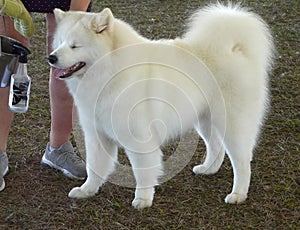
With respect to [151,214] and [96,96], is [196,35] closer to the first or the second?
[96,96]

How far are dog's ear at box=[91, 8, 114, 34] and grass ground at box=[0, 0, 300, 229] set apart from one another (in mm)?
756

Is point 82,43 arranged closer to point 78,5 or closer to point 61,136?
point 78,5

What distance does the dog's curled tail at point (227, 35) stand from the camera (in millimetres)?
2223

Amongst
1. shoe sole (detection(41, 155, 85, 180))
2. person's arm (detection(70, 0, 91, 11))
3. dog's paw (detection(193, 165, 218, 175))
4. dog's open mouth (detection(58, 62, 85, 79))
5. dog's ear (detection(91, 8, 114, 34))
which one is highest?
dog's ear (detection(91, 8, 114, 34))

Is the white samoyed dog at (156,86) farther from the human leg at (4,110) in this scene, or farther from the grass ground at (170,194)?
the human leg at (4,110)

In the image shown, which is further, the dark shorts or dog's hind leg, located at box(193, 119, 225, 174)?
dog's hind leg, located at box(193, 119, 225, 174)

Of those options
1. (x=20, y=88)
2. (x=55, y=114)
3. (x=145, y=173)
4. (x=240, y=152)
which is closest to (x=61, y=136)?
(x=55, y=114)

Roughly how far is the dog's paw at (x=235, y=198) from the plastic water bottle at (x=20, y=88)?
3.11 feet

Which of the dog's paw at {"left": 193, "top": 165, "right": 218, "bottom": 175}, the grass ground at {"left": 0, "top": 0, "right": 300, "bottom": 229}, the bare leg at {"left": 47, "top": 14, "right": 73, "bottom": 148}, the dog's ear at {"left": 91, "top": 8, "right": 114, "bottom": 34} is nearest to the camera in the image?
the dog's ear at {"left": 91, "top": 8, "right": 114, "bottom": 34}

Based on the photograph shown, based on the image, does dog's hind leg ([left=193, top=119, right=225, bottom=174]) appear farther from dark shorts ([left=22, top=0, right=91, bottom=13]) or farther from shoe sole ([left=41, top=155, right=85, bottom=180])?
dark shorts ([left=22, top=0, right=91, bottom=13])

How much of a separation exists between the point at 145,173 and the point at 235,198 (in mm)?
414

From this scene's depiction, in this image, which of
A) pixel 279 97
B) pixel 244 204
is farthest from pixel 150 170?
pixel 279 97

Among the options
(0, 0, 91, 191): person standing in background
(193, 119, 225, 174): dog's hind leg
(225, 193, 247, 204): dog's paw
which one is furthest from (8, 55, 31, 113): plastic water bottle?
(225, 193, 247, 204): dog's paw

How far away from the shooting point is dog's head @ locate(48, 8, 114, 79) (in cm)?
199
